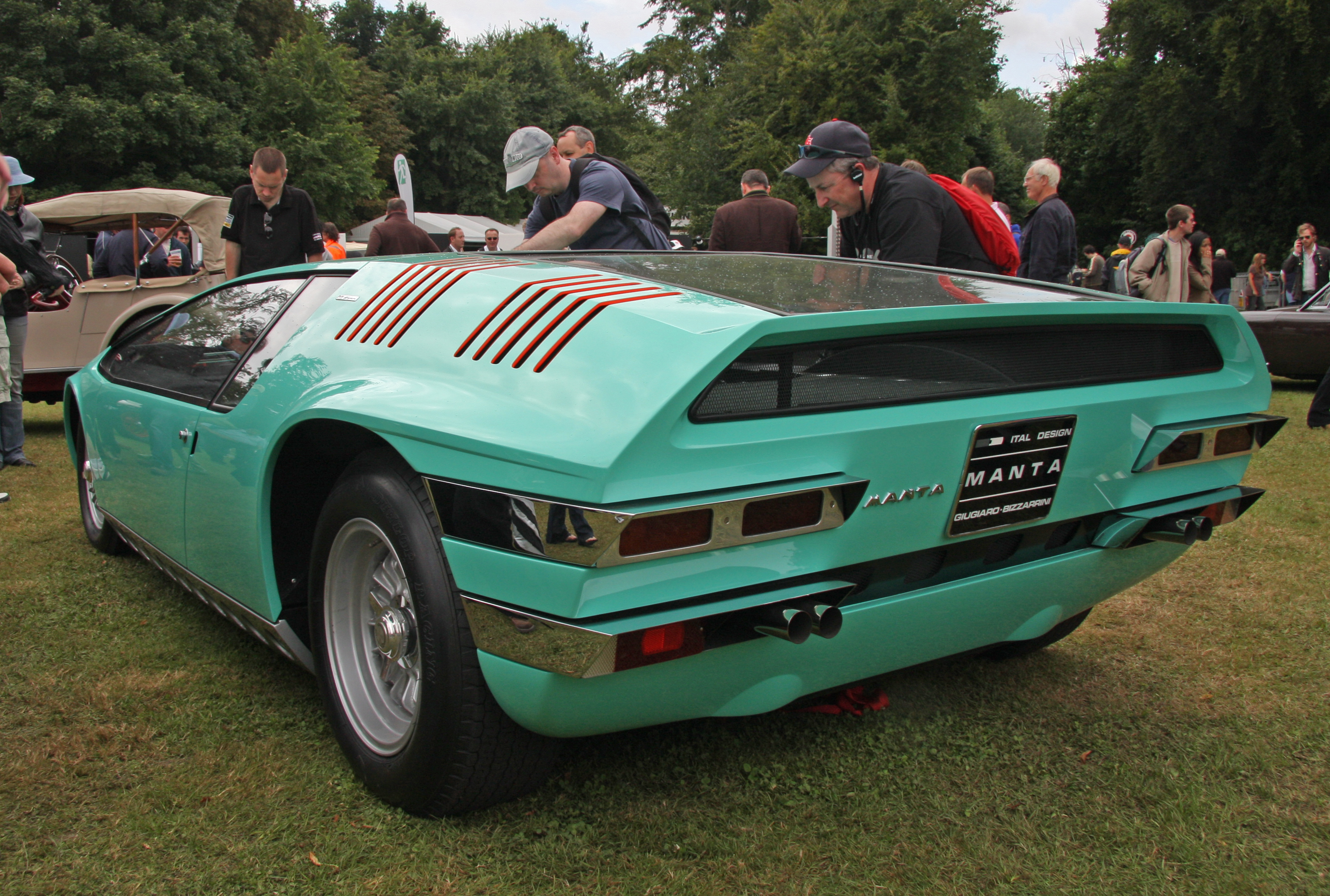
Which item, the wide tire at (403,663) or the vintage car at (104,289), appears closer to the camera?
the wide tire at (403,663)

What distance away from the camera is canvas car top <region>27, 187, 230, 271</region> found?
315 inches

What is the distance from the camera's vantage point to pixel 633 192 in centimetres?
A: 416

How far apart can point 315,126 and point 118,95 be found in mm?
6971

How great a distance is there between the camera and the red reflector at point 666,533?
1.42m

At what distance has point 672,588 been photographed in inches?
58.5

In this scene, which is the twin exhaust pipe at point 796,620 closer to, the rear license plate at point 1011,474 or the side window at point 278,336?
the rear license plate at point 1011,474

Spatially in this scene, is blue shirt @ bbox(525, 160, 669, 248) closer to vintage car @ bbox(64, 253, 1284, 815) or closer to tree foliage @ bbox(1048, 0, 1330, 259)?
vintage car @ bbox(64, 253, 1284, 815)

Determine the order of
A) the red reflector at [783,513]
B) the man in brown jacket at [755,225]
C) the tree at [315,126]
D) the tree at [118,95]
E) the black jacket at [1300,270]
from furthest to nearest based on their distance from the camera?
the tree at [315,126], the tree at [118,95], the black jacket at [1300,270], the man in brown jacket at [755,225], the red reflector at [783,513]

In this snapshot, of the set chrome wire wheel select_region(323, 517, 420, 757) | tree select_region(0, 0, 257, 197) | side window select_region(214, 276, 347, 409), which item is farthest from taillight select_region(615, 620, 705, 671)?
tree select_region(0, 0, 257, 197)

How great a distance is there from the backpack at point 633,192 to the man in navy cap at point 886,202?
82cm

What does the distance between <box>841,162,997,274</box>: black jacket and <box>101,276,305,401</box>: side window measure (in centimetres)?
201

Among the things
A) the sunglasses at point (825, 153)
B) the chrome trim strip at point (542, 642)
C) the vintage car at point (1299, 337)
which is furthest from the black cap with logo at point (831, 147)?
the vintage car at point (1299, 337)

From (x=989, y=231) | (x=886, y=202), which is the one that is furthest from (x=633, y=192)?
(x=989, y=231)

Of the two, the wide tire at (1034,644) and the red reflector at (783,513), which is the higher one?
the red reflector at (783,513)
